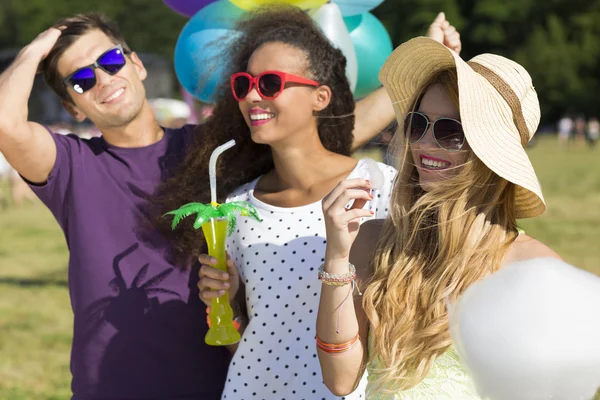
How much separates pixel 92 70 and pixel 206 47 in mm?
563

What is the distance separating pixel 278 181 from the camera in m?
2.74

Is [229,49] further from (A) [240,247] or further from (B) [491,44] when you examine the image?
(B) [491,44]

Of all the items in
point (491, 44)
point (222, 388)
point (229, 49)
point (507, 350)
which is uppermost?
point (507, 350)

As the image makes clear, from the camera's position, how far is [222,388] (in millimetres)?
2844

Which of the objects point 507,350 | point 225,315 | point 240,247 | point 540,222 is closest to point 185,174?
point 240,247

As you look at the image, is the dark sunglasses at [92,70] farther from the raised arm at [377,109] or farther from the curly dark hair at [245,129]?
the raised arm at [377,109]

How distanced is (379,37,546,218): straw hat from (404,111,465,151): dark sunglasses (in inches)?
2.5

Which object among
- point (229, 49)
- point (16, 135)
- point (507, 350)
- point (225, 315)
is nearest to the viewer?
point (507, 350)

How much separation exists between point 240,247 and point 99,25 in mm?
1131

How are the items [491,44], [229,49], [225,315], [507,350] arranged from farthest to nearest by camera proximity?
[491,44] → [229,49] → [225,315] → [507,350]

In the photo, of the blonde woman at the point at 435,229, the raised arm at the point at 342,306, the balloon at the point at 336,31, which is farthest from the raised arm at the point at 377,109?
the raised arm at the point at 342,306

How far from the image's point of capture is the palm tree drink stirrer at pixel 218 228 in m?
2.35

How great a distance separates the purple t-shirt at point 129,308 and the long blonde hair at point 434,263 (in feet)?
2.99

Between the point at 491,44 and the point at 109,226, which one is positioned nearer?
the point at 109,226
